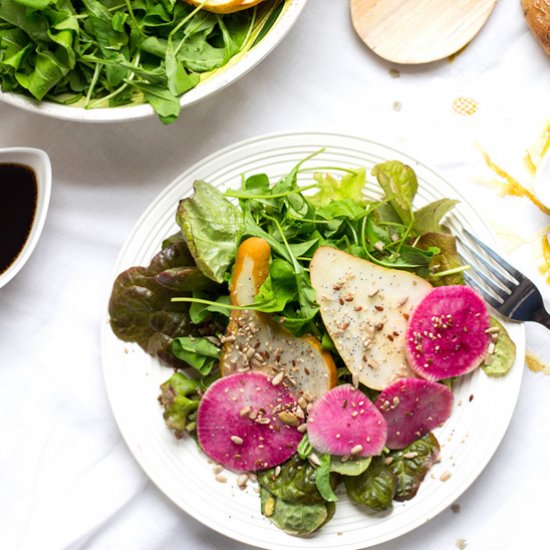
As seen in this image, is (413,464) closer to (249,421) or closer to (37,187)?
(249,421)

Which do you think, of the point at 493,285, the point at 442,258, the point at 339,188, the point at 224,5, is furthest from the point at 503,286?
the point at 224,5

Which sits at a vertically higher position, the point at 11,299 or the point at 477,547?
the point at 477,547

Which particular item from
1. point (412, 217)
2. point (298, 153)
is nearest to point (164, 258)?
point (298, 153)

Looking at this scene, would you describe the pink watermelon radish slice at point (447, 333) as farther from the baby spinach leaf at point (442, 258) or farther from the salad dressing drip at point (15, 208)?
the salad dressing drip at point (15, 208)

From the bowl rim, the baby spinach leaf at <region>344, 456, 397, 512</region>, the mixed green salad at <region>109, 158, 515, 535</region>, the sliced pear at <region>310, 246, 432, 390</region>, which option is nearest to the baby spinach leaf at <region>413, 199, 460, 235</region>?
the mixed green salad at <region>109, 158, 515, 535</region>

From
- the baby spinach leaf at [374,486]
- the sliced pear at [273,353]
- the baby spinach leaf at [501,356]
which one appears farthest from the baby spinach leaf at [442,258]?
the baby spinach leaf at [374,486]

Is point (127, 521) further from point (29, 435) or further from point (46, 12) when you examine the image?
point (46, 12)

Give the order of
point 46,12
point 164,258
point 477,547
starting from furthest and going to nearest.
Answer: point 477,547
point 164,258
point 46,12
